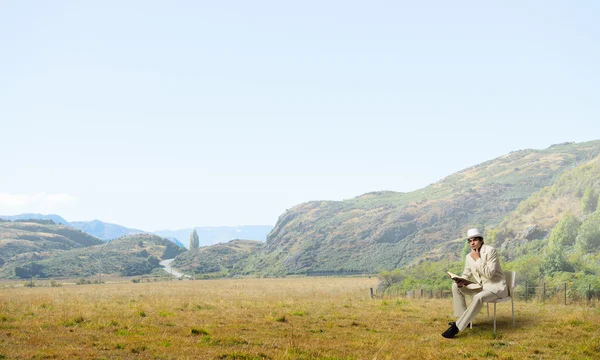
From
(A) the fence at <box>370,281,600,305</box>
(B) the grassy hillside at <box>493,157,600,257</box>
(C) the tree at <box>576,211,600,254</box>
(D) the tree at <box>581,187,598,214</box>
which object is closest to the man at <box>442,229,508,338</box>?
(A) the fence at <box>370,281,600,305</box>

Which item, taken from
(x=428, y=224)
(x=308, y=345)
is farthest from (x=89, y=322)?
(x=428, y=224)

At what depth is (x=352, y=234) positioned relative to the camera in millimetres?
180000

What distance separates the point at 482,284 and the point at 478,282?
169mm

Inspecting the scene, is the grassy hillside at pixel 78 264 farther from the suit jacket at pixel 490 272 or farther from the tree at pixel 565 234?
the suit jacket at pixel 490 272

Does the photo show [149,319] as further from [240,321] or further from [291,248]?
[291,248]

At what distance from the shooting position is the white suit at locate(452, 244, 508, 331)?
457 inches

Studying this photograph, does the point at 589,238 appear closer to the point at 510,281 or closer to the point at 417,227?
the point at 510,281

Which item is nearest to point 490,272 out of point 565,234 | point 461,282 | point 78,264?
point 461,282

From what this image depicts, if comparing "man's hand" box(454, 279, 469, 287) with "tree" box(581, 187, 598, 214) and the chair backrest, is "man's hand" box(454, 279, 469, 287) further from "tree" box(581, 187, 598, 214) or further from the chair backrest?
"tree" box(581, 187, 598, 214)

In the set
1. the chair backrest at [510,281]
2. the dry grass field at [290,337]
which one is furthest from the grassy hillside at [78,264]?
the chair backrest at [510,281]

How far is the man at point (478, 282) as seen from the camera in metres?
11.6

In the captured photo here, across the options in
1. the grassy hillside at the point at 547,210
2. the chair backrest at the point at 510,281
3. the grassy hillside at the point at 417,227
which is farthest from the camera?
the grassy hillside at the point at 417,227

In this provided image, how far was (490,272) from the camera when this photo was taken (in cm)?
1195

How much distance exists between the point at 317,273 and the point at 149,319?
135 m
